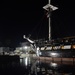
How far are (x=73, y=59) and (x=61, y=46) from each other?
24.1 feet

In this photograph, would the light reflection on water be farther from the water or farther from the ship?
the ship

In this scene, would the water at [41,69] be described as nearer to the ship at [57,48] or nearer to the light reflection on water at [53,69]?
the light reflection on water at [53,69]

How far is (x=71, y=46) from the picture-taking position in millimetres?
53250

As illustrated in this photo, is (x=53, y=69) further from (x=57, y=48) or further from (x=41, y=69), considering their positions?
(x=57, y=48)

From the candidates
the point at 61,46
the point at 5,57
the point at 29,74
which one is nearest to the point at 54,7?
the point at 61,46

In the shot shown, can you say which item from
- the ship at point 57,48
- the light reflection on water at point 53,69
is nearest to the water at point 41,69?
the light reflection on water at point 53,69

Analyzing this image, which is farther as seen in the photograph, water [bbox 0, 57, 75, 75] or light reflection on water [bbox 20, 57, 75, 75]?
water [bbox 0, 57, 75, 75]

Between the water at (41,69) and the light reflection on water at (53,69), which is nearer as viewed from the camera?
the light reflection on water at (53,69)

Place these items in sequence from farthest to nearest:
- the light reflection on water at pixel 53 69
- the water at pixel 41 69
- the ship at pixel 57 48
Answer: the ship at pixel 57 48 → the water at pixel 41 69 → the light reflection on water at pixel 53 69

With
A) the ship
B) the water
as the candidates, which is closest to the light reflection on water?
the water

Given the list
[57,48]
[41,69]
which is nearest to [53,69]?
[41,69]

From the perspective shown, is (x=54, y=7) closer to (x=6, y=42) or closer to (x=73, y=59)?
(x=73, y=59)

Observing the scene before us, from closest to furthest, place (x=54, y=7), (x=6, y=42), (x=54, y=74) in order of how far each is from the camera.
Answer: (x=54, y=74)
(x=54, y=7)
(x=6, y=42)

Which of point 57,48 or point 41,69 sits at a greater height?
point 57,48
